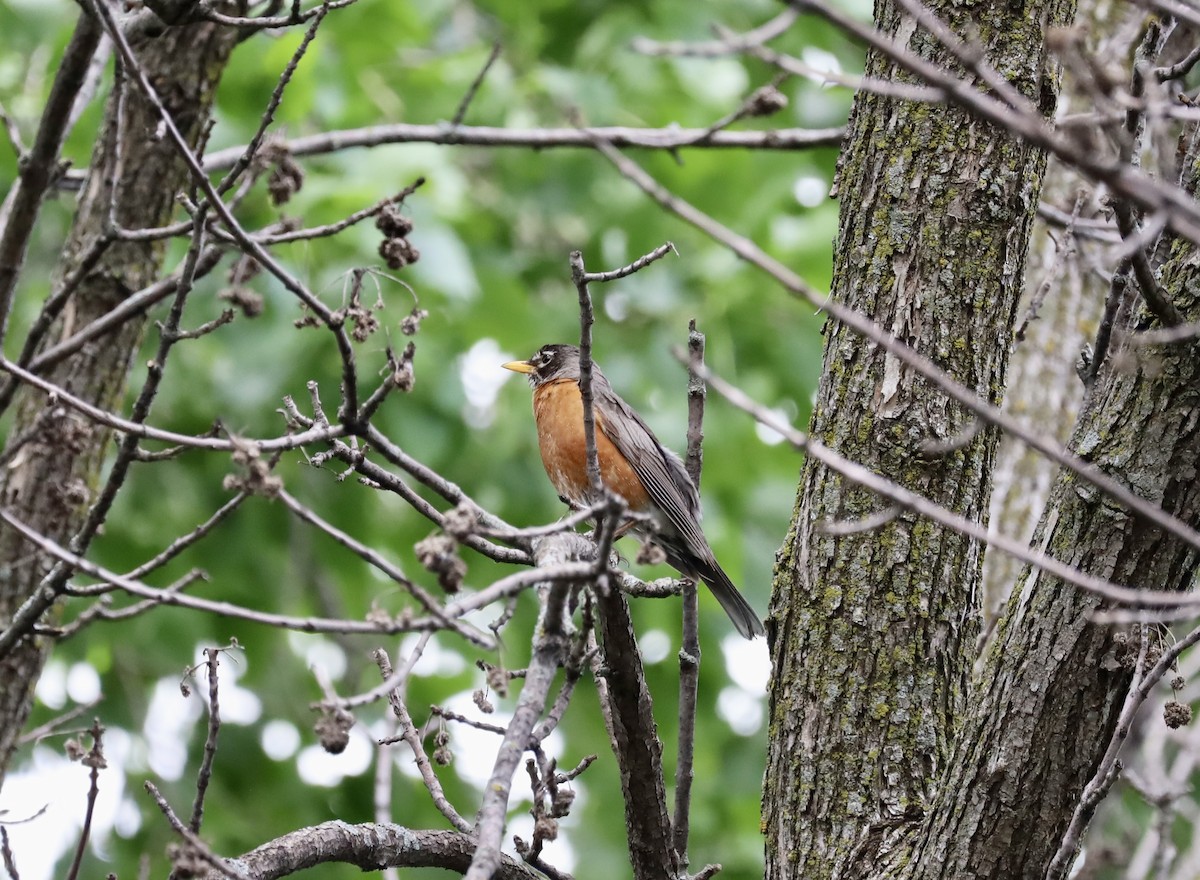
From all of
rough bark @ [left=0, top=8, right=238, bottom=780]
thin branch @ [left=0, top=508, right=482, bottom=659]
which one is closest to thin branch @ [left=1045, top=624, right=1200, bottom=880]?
thin branch @ [left=0, top=508, right=482, bottom=659]

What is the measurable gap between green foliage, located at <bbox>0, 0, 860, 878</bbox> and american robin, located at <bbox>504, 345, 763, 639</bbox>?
72 centimetres

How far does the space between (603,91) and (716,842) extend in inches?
165

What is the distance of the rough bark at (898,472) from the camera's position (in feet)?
8.95

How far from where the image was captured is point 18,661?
3746 millimetres

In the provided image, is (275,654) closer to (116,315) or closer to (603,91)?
(603,91)

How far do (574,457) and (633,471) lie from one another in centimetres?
24

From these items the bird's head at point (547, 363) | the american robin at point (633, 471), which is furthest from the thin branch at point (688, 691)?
the bird's head at point (547, 363)

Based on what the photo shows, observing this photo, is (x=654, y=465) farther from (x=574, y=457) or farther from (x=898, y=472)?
(x=898, y=472)

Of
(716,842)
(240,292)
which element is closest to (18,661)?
(240,292)

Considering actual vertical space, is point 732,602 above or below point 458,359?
below

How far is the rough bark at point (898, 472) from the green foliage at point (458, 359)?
9.25 feet

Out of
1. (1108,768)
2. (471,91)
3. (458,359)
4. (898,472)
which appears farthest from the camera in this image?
(458,359)

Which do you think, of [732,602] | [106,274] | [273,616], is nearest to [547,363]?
[732,602]

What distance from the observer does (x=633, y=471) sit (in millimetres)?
5168
